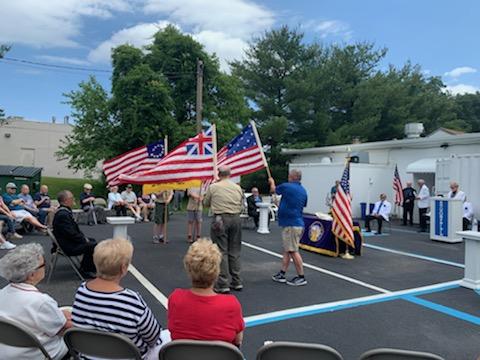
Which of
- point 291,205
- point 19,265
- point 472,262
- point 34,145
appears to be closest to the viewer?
point 19,265

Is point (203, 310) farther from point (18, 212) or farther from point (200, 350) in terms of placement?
point (18, 212)

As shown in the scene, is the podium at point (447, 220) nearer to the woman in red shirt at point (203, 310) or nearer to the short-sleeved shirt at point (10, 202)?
the woman in red shirt at point (203, 310)

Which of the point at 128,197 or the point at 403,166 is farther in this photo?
the point at 403,166

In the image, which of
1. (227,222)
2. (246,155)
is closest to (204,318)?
(227,222)

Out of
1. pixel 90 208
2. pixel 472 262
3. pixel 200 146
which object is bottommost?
pixel 472 262

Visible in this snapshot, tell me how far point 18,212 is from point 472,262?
10.5 metres

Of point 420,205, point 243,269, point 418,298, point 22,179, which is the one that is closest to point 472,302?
point 418,298

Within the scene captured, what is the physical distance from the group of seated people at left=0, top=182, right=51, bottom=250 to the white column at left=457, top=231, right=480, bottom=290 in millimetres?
8275

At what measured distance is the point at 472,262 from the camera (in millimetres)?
6828

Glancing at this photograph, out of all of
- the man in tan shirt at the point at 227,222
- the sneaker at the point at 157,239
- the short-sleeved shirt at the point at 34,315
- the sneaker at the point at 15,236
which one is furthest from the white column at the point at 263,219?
the short-sleeved shirt at the point at 34,315

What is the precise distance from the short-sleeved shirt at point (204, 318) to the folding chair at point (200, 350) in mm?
304

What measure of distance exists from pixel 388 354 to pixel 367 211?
16.8m

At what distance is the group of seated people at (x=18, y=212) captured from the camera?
993cm

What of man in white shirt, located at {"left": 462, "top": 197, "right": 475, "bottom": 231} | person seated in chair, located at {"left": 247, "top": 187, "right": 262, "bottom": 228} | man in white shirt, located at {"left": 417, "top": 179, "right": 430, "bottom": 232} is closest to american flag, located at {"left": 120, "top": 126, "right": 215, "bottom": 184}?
person seated in chair, located at {"left": 247, "top": 187, "right": 262, "bottom": 228}
